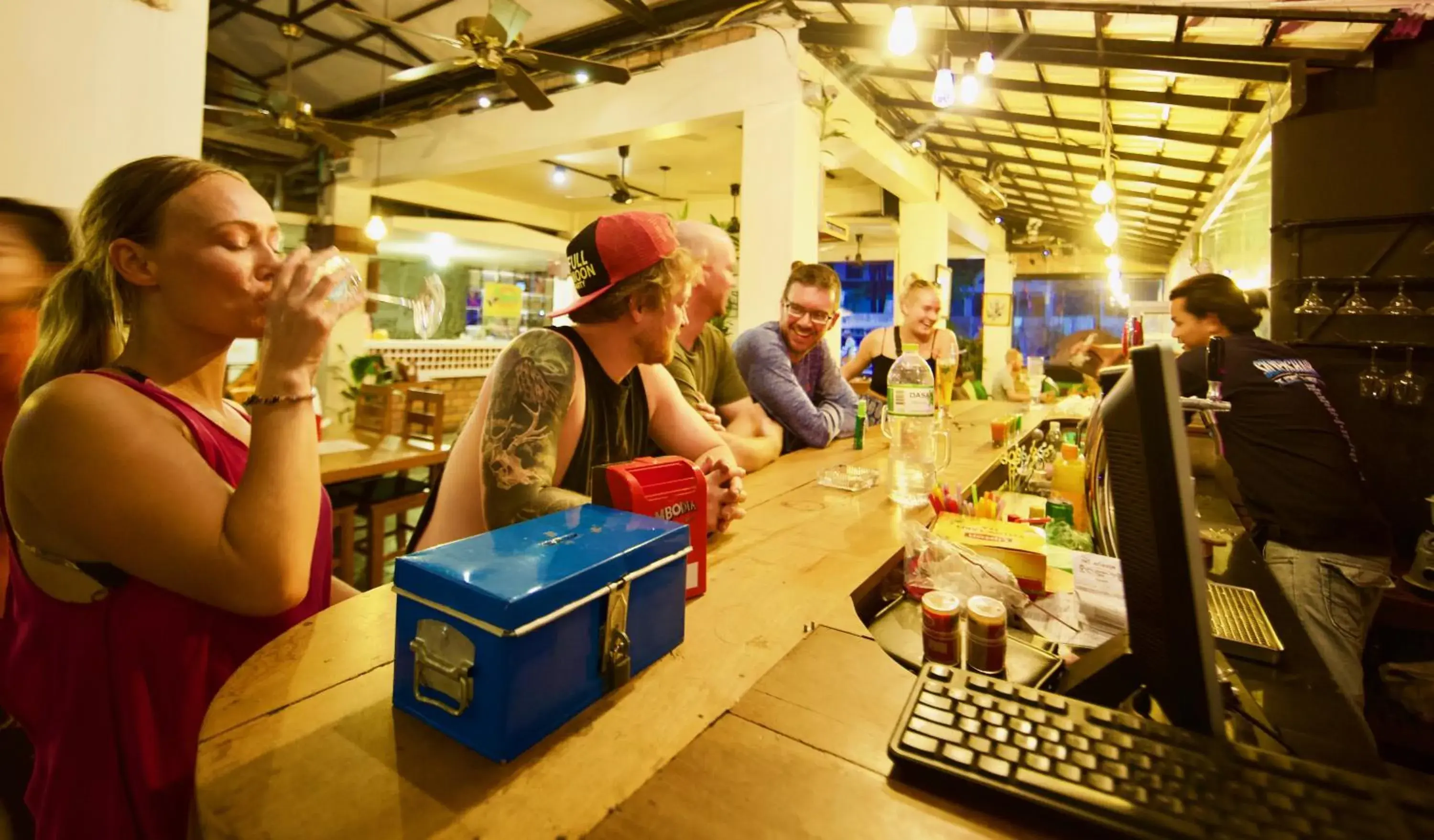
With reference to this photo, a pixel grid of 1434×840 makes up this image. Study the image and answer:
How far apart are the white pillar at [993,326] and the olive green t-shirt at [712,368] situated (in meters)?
7.81

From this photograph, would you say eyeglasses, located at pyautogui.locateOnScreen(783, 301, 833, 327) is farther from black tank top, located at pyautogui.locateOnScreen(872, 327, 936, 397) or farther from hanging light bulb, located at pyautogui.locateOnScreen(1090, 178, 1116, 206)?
hanging light bulb, located at pyautogui.locateOnScreen(1090, 178, 1116, 206)

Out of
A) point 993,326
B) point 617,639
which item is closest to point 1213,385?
point 617,639

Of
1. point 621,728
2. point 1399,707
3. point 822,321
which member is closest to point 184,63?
point 822,321

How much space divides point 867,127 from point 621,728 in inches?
237

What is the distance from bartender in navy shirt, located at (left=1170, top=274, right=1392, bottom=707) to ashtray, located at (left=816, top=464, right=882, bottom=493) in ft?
5.12

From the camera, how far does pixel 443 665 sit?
702mm

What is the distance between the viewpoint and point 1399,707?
2.34 m

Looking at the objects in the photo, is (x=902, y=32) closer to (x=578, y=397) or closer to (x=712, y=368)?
(x=712, y=368)

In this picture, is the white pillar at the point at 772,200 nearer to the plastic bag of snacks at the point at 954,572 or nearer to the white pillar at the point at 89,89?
the white pillar at the point at 89,89

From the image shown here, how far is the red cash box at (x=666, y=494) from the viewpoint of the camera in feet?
3.45

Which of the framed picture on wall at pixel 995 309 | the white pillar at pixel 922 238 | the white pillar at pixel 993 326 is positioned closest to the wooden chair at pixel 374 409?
the white pillar at pixel 922 238

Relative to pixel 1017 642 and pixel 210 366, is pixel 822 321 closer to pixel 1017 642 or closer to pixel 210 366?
pixel 1017 642

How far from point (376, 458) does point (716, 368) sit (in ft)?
6.51

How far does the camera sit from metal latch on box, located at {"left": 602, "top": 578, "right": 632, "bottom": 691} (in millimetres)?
793
